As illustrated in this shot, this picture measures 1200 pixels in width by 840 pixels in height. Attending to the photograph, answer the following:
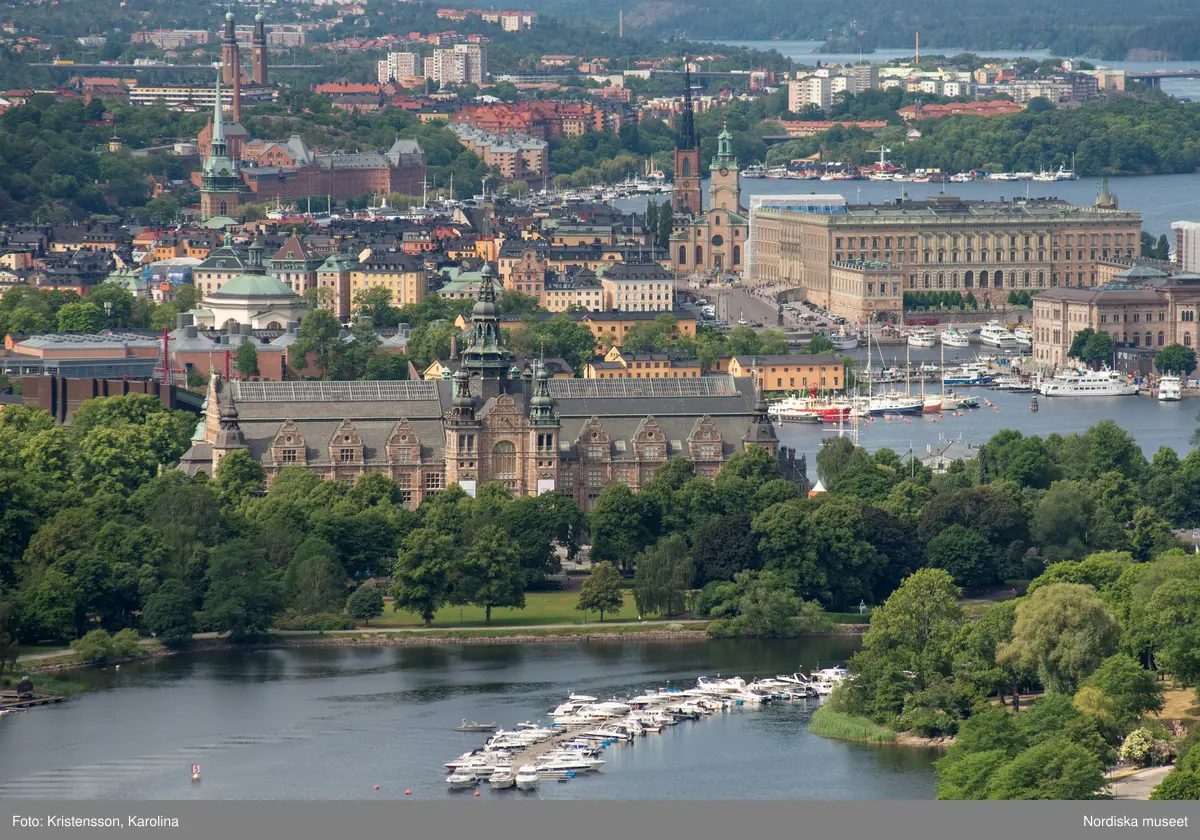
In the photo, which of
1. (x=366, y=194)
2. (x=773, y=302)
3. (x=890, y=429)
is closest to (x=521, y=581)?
(x=890, y=429)

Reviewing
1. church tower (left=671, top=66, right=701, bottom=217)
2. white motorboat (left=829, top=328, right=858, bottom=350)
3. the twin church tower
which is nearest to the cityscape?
white motorboat (left=829, top=328, right=858, bottom=350)

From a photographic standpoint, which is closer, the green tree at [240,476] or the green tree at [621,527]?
the green tree at [621,527]

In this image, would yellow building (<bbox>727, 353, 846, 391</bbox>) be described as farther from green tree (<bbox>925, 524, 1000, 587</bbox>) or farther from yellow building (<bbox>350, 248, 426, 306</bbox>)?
green tree (<bbox>925, 524, 1000, 587</bbox>)

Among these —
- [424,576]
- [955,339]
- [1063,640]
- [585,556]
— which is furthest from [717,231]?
[1063,640]

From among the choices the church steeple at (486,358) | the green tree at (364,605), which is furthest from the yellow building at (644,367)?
the green tree at (364,605)

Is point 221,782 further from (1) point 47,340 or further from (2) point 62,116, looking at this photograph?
(2) point 62,116

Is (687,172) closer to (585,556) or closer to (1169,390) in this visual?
(1169,390)

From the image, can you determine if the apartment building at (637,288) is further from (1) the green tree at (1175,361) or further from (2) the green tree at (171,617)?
(2) the green tree at (171,617)
